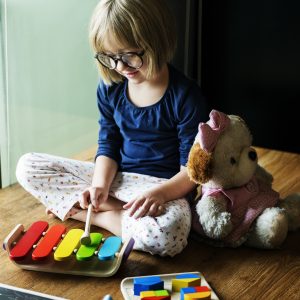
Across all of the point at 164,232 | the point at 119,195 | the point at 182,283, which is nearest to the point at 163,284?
the point at 182,283

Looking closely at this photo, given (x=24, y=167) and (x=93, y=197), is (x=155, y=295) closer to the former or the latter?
(x=93, y=197)

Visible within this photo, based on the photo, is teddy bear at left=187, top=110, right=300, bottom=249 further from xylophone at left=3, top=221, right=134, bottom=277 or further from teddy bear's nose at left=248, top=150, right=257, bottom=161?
xylophone at left=3, top=221, right=134, bottom=277

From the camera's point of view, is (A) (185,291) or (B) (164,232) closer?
(A) (185,291)

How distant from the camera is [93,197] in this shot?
56.2 inches

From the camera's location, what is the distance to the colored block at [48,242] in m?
1.28

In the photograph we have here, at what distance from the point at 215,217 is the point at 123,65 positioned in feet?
1.37

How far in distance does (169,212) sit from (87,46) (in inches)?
35.8

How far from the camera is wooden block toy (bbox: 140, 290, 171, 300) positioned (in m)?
1.15

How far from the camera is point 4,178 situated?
1.81 m

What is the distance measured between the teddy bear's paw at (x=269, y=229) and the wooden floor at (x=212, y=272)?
1.0 inches

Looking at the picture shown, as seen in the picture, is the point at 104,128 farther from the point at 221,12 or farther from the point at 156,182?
the point at 221,12

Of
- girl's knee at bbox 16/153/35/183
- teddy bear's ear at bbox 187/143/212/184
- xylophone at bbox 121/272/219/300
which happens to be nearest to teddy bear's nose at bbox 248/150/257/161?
teddy bear's ear at bbox 187/143/212/184

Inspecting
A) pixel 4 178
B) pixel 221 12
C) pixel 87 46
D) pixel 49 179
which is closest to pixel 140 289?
pixel 49 179

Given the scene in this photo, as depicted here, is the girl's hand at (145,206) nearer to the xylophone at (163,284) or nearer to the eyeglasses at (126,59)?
the xylophone at (163,284)
